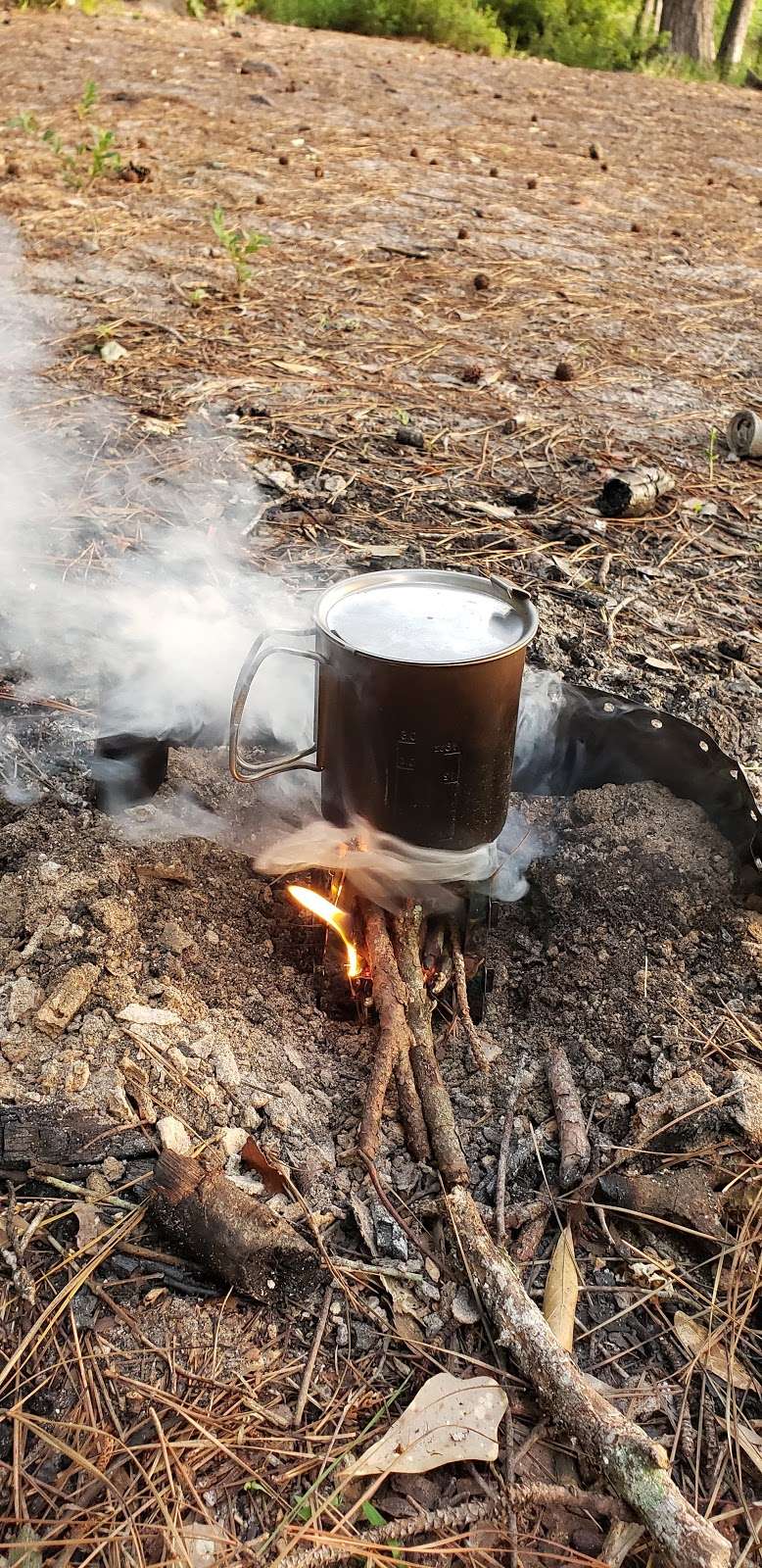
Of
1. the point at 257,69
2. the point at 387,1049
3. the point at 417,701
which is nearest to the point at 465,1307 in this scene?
the point at 387,1049

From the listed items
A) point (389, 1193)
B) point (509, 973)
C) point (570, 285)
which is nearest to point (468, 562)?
point (509, 973)

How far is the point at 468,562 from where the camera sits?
3291mm

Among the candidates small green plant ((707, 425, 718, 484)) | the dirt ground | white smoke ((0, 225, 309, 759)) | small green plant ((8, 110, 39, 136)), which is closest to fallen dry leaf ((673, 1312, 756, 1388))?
the dirt ground

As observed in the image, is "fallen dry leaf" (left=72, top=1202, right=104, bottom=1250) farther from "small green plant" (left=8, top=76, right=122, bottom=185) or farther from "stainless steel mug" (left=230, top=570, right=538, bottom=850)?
"small green plant" (left=8, top=76, right=122, bottom=185)

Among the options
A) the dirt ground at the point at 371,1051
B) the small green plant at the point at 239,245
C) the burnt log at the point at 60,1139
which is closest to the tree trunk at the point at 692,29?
the small green plant at the point at 239,245

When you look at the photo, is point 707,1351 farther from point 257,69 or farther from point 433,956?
point 257,69

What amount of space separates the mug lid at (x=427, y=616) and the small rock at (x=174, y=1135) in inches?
30.8

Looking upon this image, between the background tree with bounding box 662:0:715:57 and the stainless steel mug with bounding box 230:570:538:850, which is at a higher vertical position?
the background tree with bounding box 662:0:715:57

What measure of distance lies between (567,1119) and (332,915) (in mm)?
547

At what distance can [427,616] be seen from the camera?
1.85 metres

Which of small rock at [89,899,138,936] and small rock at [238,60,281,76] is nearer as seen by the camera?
small rock at [89,899,138,936]

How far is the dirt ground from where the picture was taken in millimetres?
1303

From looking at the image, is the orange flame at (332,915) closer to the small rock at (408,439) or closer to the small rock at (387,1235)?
the small rock at (387,1235)

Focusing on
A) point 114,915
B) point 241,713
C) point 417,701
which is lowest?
point 114,915
